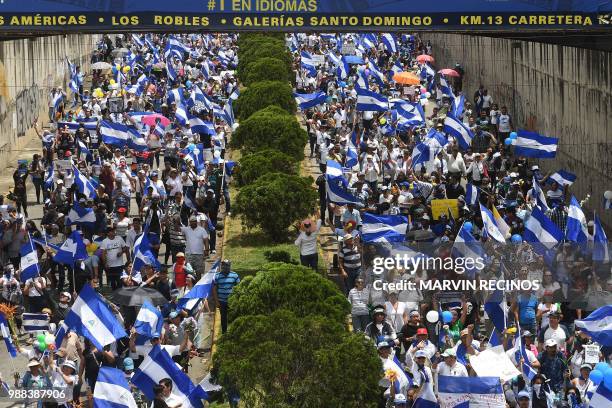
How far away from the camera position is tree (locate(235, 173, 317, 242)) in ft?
101

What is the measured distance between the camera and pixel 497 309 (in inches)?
864

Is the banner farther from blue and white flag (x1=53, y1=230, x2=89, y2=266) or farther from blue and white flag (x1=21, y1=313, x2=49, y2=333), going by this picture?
blue and white flag (x1=21, y1=313, x2=49, y2=333)

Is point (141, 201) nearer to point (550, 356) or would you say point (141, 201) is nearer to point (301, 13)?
point (301, 13)

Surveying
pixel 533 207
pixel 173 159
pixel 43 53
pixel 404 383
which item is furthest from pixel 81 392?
pixel 43 53

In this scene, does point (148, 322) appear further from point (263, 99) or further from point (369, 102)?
point (263, 99)

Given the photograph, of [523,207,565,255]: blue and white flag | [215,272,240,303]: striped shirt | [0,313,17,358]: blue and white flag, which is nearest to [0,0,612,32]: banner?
[523,207,565,255]: blue and white flag

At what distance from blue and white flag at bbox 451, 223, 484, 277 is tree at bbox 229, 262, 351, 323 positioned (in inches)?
76.8

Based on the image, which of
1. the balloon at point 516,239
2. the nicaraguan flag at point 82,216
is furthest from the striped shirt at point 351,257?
the nicaraguan flag at point 82,216

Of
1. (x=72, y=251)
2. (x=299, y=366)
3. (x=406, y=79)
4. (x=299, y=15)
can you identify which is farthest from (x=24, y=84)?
(x=299, y=366)

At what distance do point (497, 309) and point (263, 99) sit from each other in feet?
72.5

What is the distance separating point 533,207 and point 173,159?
10.5 metres

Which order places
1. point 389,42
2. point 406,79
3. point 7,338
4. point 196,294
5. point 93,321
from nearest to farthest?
point 93,321 → point 7,338 → point 196,294 → point 406,79 → point 389,42

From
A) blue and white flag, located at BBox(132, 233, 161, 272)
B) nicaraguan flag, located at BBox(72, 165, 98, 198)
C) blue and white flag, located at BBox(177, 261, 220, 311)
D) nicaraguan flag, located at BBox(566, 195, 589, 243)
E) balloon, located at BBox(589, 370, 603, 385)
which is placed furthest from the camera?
nicaraguan flag, located at BBox(72, 165, 98, 198)

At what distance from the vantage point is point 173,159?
35.1 metres
